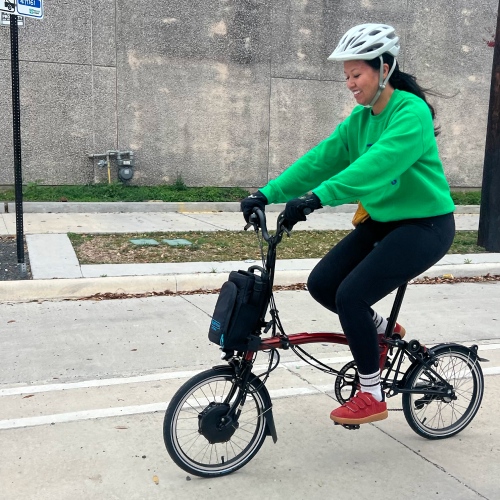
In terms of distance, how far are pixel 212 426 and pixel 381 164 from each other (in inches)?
59.2

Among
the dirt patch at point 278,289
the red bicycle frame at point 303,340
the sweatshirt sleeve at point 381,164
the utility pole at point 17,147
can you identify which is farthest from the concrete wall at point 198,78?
the sweatshirt sleeve at point 381,164

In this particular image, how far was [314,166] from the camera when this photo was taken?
11.3 ft

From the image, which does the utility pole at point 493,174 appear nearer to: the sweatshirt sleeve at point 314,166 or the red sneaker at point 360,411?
the sweatshirt sleeve at point 314,166

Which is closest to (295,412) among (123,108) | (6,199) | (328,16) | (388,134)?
(388,134)

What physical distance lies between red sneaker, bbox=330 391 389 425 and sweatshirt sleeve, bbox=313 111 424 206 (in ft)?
3.42

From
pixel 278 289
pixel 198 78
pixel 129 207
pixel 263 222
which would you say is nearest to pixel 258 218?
pixel 263 222

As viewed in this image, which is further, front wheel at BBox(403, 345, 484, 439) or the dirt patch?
the dirt patch

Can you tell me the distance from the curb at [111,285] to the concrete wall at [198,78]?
640 centimetres

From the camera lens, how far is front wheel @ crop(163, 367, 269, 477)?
3076 millimetres

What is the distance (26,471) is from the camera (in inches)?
127

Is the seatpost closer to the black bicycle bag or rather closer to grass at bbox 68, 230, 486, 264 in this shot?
the black bicycle bag

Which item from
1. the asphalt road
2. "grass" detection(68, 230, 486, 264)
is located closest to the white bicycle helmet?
the asphalt road

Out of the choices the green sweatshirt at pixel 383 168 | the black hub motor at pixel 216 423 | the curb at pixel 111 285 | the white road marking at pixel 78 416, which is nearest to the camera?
the green sweatshirt at pixel 383 168

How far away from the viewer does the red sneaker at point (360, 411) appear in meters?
3.23
